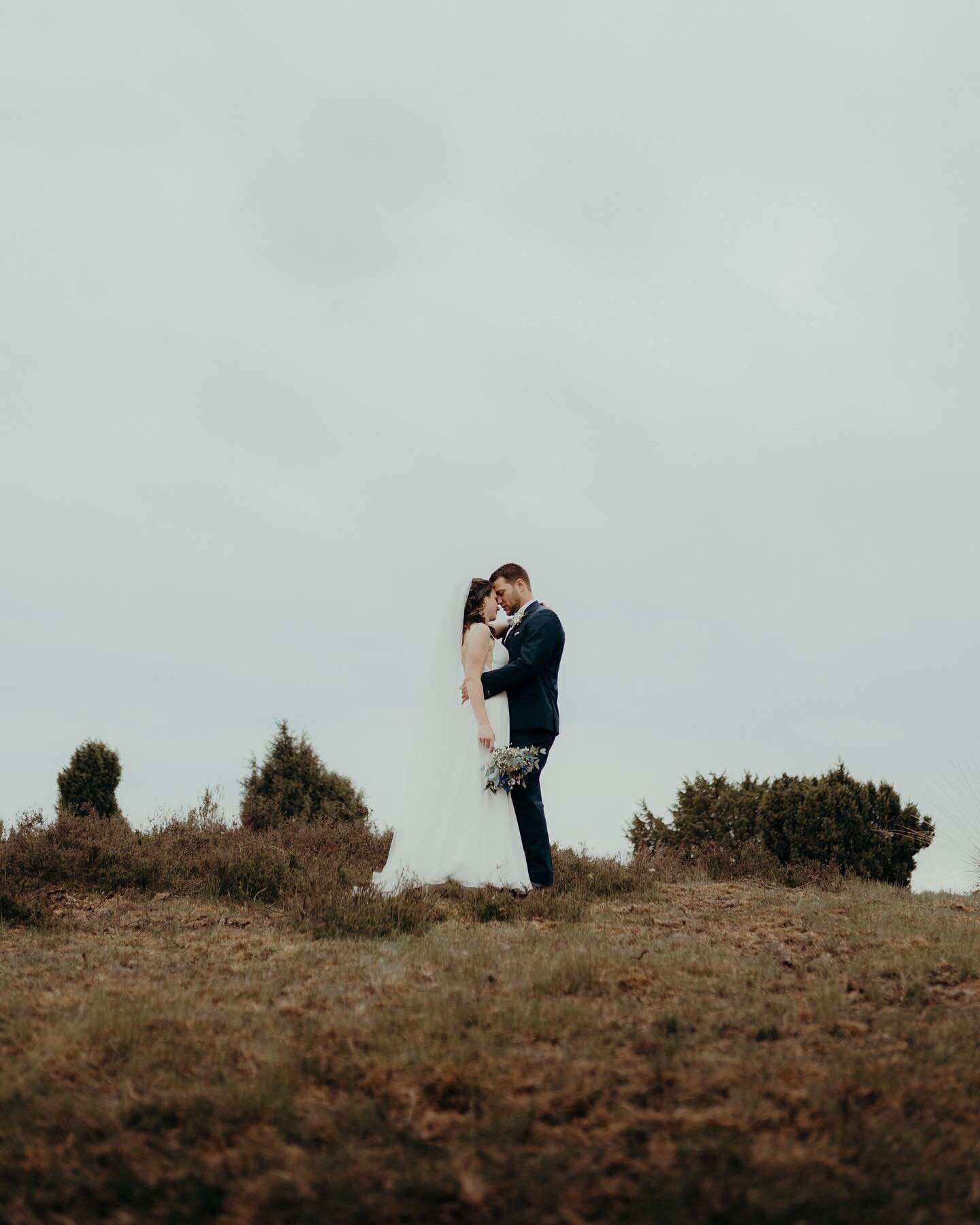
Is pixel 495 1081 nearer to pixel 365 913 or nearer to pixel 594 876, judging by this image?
pixel 365 913

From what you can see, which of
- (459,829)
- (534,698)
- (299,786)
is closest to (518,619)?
(534,698)

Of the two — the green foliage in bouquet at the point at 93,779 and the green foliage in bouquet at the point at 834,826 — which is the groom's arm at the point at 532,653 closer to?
the green foliage in bouquet at the point at 834,826

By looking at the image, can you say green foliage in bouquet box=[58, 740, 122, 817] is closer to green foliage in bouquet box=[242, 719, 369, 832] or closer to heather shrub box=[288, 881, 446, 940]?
green foliage in bouquet box=[242, 719, 369, 832]

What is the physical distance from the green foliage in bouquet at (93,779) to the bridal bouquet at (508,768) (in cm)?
1101

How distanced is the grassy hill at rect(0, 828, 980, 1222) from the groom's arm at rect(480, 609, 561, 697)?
9.34ft

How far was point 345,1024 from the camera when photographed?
540 centimetres

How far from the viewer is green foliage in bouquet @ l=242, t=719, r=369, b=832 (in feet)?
61.0

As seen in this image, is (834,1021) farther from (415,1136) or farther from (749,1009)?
(415,1136)

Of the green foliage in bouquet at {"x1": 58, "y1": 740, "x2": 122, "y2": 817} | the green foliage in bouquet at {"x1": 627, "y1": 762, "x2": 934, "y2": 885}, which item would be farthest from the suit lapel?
the green foliage in bouquet at {"x1": 58, "y1": 740, "x2": 122, "y2": 817}

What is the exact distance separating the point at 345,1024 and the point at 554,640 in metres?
5.68

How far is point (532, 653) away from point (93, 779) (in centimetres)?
1194

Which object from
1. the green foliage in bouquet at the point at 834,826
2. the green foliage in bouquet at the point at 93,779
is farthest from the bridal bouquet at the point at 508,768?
the green foliage in bouquet at the point at 93,779

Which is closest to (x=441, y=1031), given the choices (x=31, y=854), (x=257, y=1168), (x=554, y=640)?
(x=257, y=1168)

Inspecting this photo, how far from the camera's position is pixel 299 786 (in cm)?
1892
